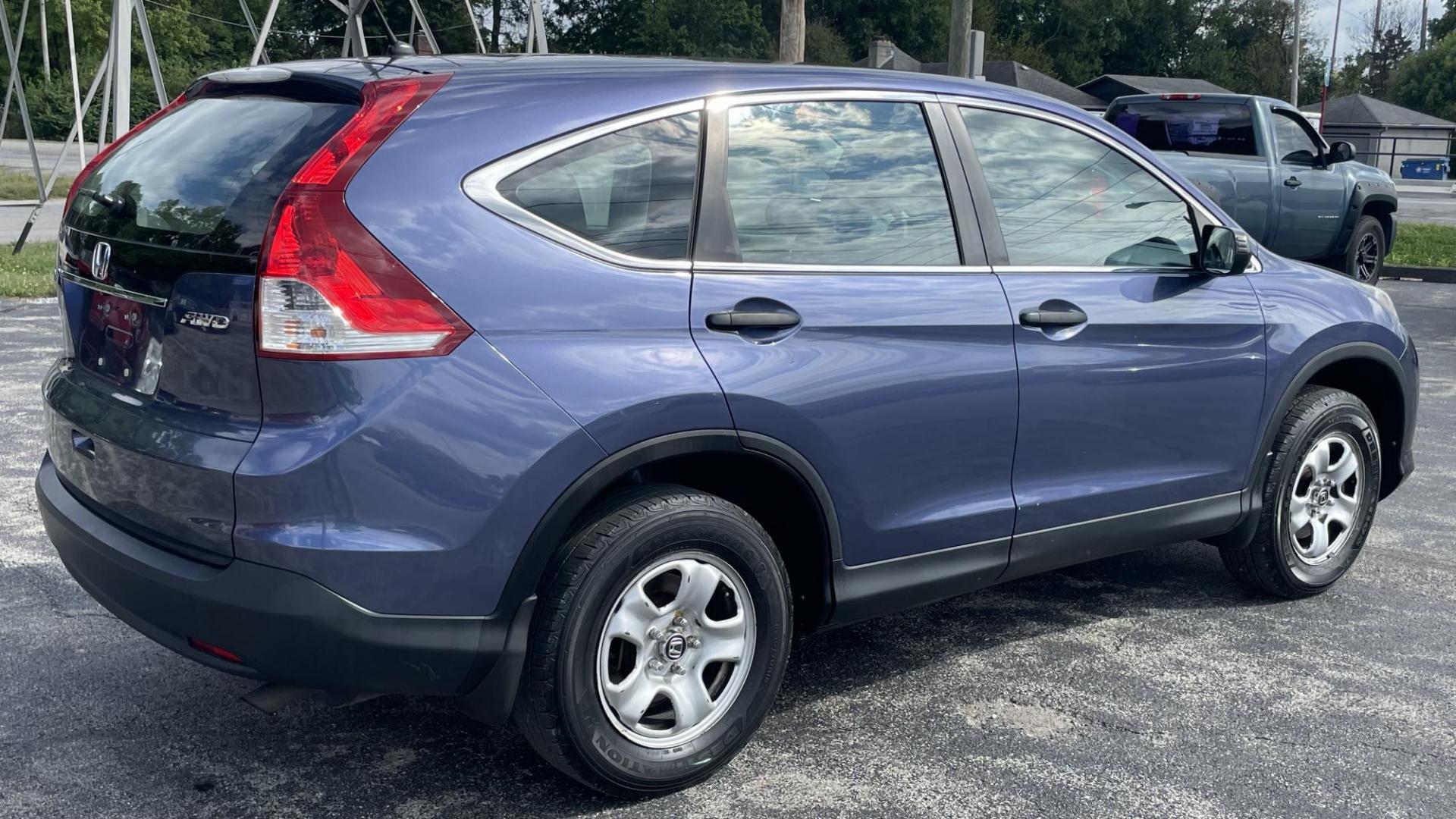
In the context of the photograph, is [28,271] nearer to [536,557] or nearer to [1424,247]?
[536,557]

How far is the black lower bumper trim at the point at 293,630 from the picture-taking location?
277 centimetres

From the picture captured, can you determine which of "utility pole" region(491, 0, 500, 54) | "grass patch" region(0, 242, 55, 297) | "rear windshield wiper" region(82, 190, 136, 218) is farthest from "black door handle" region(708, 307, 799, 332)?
"utility pole" region(491, 0, 500, 54)

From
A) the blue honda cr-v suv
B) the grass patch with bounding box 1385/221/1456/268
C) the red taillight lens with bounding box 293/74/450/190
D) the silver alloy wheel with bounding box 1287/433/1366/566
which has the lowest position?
the grass patch with bounding box 1385/221/1456/268

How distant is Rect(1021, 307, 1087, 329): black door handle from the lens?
378 cm

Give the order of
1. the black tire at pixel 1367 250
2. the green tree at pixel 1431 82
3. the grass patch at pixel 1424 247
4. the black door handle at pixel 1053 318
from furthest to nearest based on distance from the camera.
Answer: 1. the green tree at pixel 1431 82
2. the grass patch at pixel 1424 247
3. the black tire at pixel 1367 250
4. the black door handle at pixel 1053 318

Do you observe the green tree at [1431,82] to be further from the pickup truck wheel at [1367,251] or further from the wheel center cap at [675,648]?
the wheel center cap at [675,648]

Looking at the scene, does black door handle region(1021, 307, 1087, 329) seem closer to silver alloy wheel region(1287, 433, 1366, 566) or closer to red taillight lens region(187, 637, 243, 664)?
silver alloy wheel region(1287, 433, 1366, 566)

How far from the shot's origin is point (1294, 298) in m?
4.58

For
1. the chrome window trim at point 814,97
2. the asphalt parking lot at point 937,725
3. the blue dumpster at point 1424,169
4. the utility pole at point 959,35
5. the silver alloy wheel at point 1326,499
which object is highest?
the utility pole at point 959,35

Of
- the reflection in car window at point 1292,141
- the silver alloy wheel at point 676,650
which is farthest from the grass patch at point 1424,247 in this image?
the silver alloy wheel at point 676,650

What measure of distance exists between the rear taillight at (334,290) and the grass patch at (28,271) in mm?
8825

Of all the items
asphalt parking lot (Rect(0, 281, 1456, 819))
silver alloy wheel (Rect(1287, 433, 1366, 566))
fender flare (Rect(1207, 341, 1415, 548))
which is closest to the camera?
asphalt parking lot (Rect(0, 281, 1456, 819))

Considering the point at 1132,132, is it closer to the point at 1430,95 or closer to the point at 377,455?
the point at 377,455

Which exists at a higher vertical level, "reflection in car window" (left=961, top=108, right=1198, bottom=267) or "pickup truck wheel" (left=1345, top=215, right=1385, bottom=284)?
"reflection in car window" (left=961, top=108, right=1198, bottom=267)
